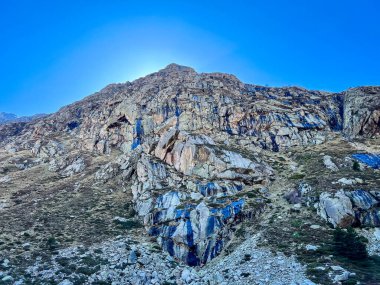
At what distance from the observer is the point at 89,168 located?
64562 millimetres

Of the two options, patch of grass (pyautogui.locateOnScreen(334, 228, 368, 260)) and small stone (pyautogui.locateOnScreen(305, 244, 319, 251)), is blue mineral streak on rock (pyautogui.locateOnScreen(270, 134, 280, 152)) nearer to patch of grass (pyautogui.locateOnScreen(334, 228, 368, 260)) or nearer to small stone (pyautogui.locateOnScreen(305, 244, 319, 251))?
patch of grass (pyautogui.locateOnScreen(334, 228, 368, 260))

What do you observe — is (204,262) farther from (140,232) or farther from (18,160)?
(18,160)

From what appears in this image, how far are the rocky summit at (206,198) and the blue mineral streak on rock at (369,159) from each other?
365 mm

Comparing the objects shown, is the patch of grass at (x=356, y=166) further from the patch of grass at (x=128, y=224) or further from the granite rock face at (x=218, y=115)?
the patch of grass at (x=128, y=224)

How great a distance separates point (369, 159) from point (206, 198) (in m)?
31.1

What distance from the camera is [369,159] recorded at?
47406mm

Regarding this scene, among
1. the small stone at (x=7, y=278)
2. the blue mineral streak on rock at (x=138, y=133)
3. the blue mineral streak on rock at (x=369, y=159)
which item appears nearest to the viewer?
the small stone at (x=7, y=278)

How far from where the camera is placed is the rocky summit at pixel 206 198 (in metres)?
27.4

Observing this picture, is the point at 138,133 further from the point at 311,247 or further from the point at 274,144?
the point at 311,247

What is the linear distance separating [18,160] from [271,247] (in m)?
78.3

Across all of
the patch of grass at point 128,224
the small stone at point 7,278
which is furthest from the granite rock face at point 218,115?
the small stone at point 7,278

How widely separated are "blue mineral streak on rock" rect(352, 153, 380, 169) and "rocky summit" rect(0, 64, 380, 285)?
0.36 meters

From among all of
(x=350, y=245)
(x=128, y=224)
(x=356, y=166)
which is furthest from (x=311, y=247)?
(x=128, y=224)

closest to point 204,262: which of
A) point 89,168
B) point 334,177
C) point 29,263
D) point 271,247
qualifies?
point 271,247
